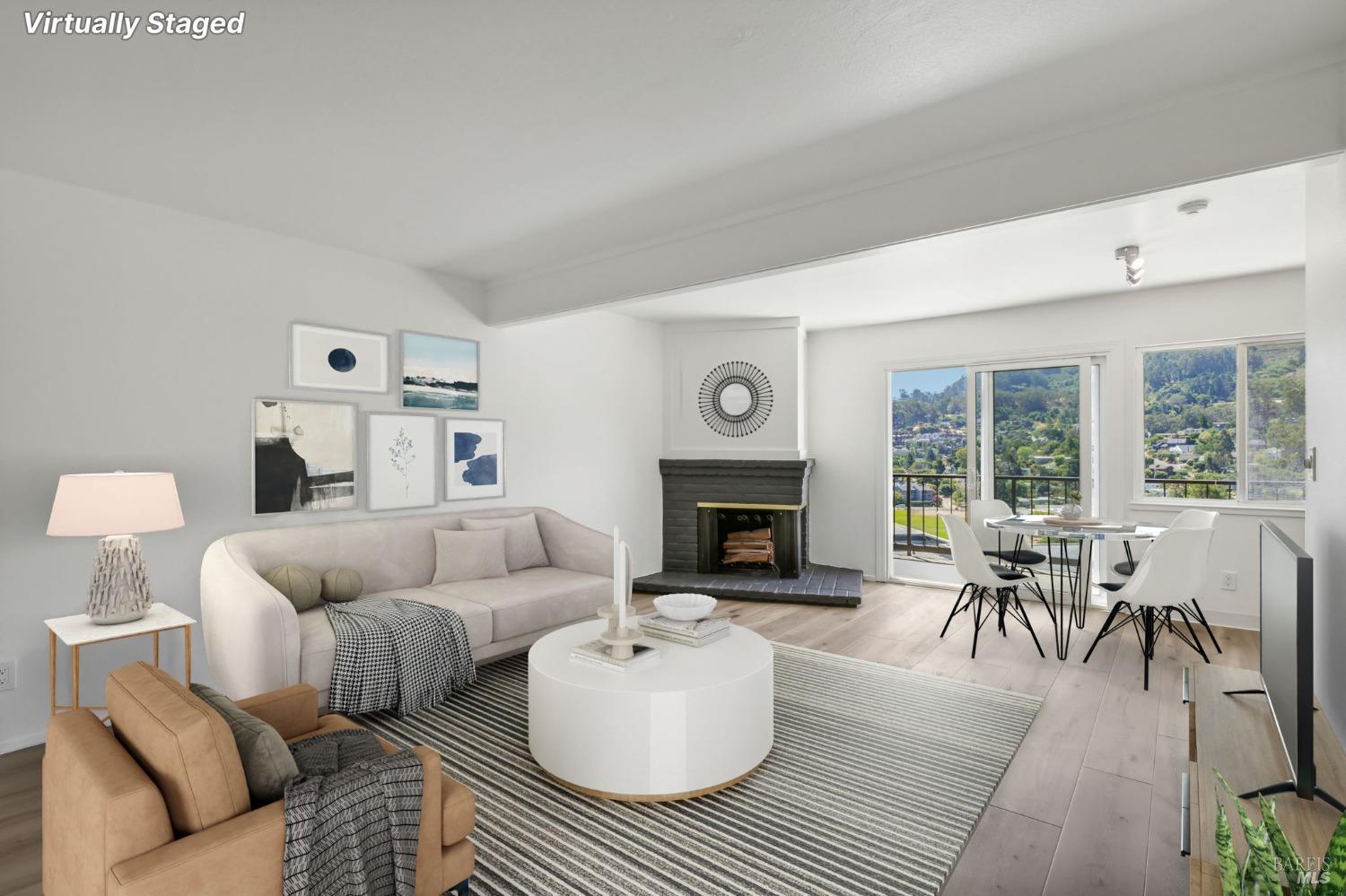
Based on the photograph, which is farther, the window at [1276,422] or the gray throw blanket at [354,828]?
the window at [1276,422]

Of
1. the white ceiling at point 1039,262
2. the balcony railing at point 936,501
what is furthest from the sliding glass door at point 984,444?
the white ceiling at point 1039,262

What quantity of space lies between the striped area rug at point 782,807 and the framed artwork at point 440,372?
1.95 metres

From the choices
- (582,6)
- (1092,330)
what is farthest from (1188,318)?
(582,6)

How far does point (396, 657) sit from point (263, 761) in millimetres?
1604

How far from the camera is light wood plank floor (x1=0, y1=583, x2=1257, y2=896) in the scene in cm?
200

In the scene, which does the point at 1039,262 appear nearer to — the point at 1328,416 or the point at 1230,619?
the point at 1328,416

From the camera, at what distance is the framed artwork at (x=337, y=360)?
3.78 m

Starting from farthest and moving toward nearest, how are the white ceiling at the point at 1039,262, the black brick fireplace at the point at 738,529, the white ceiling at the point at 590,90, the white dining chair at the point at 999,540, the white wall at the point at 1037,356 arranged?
the black brick fireplace at the point at 738,529 < the white dining chair at the point at 999,540 < the white wall at the point at 1037,356 < the white ceiling at the point at 1039,262 < the white ceiling at the point at 590,90

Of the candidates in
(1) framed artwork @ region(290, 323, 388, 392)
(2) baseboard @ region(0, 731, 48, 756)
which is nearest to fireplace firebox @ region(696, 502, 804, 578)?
(1) framed artwork @ region(290, 323, 388, 392)

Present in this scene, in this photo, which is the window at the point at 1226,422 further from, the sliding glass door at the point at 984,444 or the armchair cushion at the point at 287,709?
the armchair cushion at the point at 287,709

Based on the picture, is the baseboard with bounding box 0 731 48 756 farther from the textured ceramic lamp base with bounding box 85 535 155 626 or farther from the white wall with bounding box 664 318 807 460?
the white wall with bounding box 664 318 807 460

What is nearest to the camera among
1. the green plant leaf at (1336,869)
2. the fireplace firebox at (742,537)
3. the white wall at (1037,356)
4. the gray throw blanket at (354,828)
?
the green plant leaf at (1336,869)

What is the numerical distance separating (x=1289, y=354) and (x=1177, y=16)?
12.8ft
